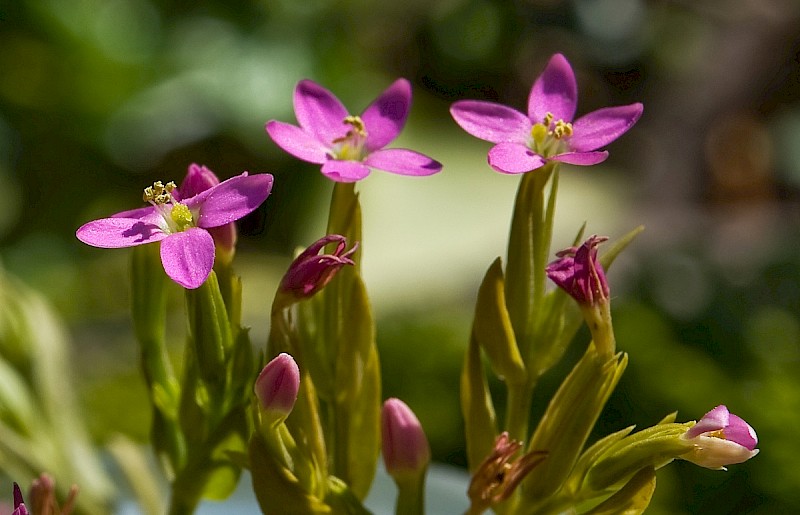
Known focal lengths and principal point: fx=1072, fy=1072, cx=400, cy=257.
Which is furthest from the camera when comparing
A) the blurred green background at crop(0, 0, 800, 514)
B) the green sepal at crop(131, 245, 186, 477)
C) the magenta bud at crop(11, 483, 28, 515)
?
the blurred green background at crop(0, 0, 800, 514)

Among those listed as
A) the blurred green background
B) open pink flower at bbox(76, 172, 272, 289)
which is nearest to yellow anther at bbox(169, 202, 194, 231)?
open pink flower at bbox(76, 172, 272, 289)

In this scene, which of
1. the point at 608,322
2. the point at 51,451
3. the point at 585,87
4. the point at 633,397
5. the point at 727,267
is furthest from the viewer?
the point at 585,87

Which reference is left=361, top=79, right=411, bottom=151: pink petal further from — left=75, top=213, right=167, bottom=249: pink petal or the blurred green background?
the blurred green background

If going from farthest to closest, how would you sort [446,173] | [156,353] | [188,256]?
1. [446,173]
2. [156,353]
3. [188,256]

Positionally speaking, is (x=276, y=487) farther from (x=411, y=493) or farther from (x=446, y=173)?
(x=446, y=173)

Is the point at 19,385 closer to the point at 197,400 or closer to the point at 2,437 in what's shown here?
the point at 2,437

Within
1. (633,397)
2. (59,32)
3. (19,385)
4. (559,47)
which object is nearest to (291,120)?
(59,32)

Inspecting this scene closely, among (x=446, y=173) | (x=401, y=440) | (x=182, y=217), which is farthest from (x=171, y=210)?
(x=446, y=173)
